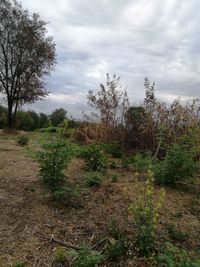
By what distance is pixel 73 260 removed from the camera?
3.05 m

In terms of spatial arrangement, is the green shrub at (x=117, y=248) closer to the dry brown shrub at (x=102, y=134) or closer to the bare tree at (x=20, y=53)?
the dry brown shrub at (x=102, y=134)

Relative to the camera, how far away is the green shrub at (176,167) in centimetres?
545

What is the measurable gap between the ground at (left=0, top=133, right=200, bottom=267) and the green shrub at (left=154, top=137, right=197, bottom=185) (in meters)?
0.21

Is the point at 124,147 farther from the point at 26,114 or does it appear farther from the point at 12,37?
the point at 26,114

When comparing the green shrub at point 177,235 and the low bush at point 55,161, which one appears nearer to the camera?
the green shrub at point 177,235

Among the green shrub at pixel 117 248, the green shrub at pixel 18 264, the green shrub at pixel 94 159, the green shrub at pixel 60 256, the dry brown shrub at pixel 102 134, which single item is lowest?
the green shrub at pixel 18 264

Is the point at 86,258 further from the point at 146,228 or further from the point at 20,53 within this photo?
the point at 20,53

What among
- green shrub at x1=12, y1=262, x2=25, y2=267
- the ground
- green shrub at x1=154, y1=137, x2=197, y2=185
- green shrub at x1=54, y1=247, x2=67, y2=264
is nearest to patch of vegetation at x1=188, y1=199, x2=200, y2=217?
the ground

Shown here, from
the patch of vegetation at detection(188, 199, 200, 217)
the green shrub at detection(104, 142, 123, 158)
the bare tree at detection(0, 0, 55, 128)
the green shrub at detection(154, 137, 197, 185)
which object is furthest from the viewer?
the bare tree at detection(0, 0, 55, 128)

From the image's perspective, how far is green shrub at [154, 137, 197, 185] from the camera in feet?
17.9

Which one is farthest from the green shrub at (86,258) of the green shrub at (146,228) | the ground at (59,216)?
the green shrub at (146,228)

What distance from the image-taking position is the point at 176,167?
18.1 feet

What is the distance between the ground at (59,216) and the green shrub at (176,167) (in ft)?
0.71

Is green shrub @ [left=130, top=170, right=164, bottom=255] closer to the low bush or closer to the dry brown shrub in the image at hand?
the low bush
